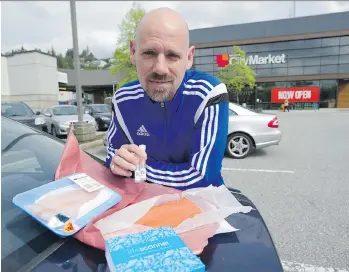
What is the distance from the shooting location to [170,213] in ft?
3.55

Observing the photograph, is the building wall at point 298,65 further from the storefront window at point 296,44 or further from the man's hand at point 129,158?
the man's hand at point 129,158

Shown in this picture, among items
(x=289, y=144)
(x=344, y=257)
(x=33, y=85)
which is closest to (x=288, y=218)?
(x=344, y=257)

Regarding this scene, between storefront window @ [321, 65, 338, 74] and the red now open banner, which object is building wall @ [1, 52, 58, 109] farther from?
storefront window @ [321, 65, 338, 74]

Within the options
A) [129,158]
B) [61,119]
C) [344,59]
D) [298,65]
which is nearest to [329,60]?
[344,59]

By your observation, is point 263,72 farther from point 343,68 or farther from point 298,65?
point 343,68

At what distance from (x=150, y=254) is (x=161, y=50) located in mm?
892

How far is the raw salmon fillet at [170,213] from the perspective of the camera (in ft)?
3.35

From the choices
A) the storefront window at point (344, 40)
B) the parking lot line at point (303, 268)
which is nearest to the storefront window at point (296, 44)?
the storefront window at point (344, 40)

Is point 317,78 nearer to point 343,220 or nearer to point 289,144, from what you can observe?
point 289,144

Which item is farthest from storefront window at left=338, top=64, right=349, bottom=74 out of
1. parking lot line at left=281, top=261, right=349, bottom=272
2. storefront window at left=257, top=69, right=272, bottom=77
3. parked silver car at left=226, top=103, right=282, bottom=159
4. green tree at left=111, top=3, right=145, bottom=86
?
parking lot line at left=281, top=261, right=349, bottom=272

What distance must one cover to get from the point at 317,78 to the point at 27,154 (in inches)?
1243

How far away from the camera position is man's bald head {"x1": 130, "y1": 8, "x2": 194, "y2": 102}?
1.24 metres

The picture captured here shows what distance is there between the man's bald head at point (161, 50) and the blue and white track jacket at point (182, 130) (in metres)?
0.21

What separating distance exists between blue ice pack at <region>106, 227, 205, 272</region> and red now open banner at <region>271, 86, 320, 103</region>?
30.7 meters
